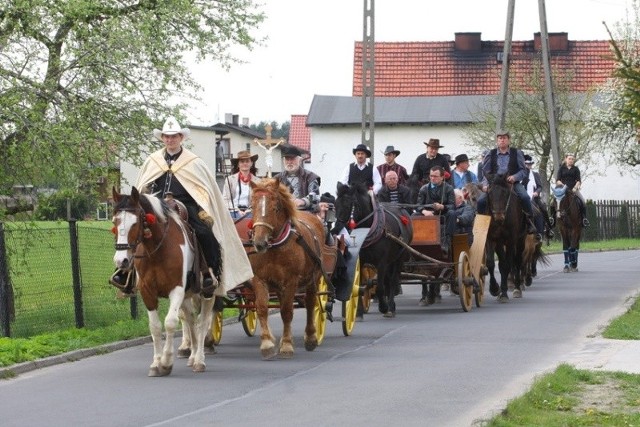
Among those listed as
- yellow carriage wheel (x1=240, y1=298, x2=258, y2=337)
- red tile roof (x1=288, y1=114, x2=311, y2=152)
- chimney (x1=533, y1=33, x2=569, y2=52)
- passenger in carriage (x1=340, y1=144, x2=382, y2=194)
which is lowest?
yellow carriage wheel (x1=240, y1=298, x2=258, y2=337)

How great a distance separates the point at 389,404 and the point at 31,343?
571cm

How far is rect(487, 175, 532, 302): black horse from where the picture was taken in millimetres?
23734

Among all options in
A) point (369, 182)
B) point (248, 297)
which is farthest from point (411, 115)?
point (248, 297)

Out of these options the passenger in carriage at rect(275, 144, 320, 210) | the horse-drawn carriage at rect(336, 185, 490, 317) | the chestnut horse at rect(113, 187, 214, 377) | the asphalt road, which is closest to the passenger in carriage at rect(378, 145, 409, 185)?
the horse-drawn carriage at rect(336, 185, 490, 317)

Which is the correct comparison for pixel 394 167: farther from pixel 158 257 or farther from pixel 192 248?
pixel 158 257

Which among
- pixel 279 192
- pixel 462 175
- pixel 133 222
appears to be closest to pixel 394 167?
pixel 462 175

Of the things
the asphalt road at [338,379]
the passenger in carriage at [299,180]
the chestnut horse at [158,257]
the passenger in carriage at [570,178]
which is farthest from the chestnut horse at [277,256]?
the passenger in carriage at [570,178]

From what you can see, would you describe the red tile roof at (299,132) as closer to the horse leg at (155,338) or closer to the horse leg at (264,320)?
the horse leg at (264,320)

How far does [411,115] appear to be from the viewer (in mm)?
75875

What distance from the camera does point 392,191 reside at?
2272cm

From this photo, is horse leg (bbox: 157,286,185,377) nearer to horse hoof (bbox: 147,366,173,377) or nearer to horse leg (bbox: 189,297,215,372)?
horse hoof (bbox: 147,366,173,377)

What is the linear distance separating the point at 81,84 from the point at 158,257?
29.9 ft

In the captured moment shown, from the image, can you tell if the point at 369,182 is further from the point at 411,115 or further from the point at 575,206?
the point at 411,115

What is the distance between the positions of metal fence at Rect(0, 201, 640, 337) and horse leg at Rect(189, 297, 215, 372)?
329cm
